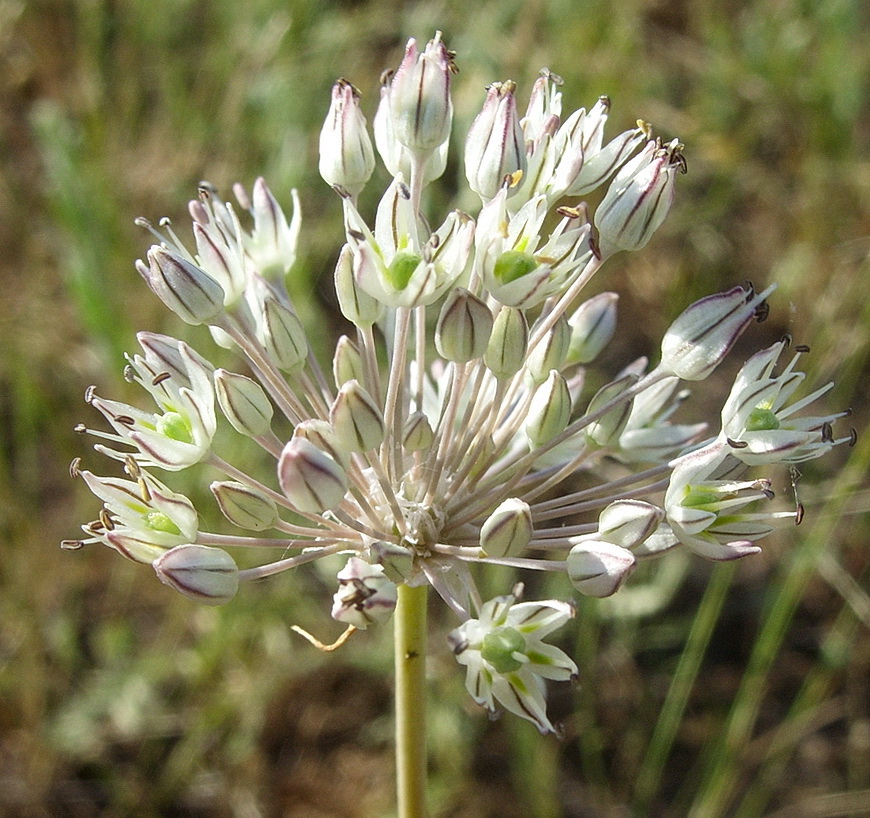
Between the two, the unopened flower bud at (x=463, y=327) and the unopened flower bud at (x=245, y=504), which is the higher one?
the unopened flower bud at (x=463, y=327)

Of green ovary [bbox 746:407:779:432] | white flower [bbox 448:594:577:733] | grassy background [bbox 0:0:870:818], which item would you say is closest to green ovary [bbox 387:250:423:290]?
white flower [bbox 448:594:577:733]

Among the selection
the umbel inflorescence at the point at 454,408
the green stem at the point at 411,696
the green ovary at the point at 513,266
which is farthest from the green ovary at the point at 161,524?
the green ovary at the point at 513,266

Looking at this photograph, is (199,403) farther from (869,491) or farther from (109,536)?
(869,491)

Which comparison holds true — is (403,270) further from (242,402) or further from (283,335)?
(242,402)

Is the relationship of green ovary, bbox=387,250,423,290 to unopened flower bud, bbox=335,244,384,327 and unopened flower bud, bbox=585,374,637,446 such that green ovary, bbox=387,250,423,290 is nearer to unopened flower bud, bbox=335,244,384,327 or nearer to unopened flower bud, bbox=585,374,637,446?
unopened flower bud, bbox=335,244,384,327

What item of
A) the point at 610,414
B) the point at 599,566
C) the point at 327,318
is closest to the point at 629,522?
the point at 599,566

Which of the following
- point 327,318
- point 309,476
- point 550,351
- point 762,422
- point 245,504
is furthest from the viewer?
point 327,318

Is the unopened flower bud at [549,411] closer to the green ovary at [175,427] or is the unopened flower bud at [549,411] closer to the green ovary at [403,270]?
the green ovary at [403,270]
